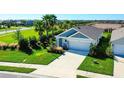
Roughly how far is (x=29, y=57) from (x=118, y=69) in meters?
4.33

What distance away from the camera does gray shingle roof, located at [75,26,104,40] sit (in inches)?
535

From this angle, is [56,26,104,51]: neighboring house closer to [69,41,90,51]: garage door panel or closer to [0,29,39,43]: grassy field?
[69,41,90,51]: garage door panel

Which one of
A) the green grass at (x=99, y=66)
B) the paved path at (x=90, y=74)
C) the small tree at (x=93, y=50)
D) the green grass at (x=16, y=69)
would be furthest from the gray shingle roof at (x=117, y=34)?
the green grass at (x=16, y=69)

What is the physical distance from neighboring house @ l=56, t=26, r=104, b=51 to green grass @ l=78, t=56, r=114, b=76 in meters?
0.62

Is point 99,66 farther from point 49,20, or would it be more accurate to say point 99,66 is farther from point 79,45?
point 49,20

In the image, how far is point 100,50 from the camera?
1368 centimetres

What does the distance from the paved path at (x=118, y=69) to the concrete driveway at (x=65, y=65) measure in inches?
60.8

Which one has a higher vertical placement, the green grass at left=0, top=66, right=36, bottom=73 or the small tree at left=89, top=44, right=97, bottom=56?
the small tree at left=89, top=44, right=97, bottom=56

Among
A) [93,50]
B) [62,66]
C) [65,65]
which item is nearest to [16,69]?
[62,66]

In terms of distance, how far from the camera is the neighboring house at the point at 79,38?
1344 cm

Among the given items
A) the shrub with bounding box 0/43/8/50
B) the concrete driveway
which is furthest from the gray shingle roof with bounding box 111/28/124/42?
the shrub with bounding box 0/43/8/50

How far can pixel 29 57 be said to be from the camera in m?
13.8
